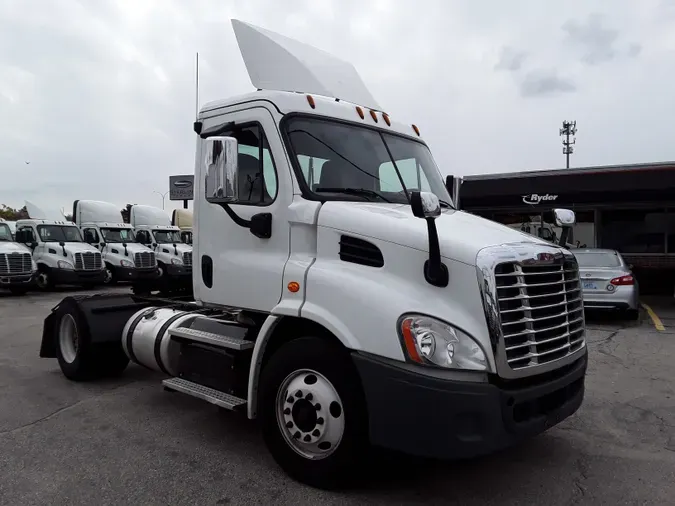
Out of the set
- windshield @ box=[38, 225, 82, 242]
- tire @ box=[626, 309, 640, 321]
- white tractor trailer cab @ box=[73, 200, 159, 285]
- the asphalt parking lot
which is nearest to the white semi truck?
the asphalt parking lot

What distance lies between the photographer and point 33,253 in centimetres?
1839

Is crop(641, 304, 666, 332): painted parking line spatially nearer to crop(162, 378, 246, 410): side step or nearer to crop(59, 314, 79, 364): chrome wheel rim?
crop(162, 378, 246, 410): side step

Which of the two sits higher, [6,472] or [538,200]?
[538,200]

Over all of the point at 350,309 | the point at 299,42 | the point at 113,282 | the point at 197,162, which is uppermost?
the point at 299,42

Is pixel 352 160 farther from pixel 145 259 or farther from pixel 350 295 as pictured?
pixel 145 259

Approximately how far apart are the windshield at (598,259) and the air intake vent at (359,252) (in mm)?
9010

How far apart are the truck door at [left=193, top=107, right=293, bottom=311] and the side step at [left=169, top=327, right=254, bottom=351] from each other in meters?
0.28

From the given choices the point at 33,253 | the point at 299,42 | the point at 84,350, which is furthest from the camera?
the point at 33,253

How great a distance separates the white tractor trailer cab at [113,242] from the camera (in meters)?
19.8

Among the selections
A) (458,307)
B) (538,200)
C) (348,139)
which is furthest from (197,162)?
(538,200)

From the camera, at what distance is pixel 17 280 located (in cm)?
1647

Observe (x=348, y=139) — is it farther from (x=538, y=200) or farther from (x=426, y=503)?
(x=538, y=200)

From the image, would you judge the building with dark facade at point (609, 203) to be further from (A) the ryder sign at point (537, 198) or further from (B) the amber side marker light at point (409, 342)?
(B) the amber side marker light at point (409, 342)

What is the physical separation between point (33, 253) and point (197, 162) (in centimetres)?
1613
